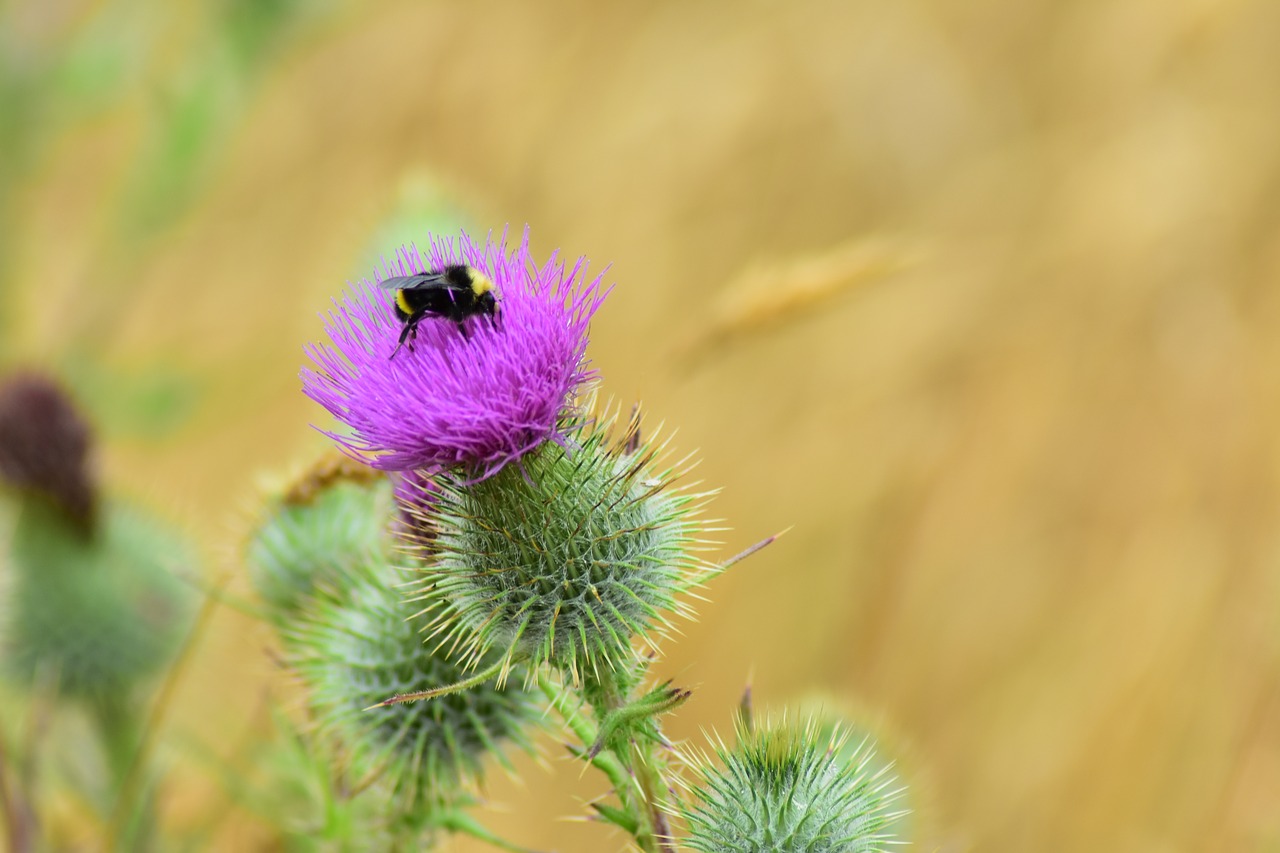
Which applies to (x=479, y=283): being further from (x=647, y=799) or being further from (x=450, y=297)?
(x=647, y=799)

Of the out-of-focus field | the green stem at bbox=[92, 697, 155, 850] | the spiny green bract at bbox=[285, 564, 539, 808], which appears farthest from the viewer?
the out-of-focus field

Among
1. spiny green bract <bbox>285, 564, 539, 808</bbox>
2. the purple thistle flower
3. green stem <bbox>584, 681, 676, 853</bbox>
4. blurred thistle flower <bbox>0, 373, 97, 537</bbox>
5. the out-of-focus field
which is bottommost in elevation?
green stem <bbox>584, 681, 676, 853</bbox>

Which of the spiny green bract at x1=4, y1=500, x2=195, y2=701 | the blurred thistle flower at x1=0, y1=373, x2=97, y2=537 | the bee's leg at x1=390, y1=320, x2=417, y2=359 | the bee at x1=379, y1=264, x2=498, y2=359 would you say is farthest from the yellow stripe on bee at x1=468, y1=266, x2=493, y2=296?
the blurred thistle flower at x1=0, y1=373, x2=97, y2=537

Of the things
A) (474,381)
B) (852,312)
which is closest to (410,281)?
(474,381)

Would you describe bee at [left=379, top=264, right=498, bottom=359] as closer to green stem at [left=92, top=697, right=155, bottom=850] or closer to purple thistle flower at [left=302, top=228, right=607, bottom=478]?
purple thistle flower at [left=302, top=228, right=607, bottom=478]

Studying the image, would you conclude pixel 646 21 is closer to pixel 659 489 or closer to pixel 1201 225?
pixel 1201 225

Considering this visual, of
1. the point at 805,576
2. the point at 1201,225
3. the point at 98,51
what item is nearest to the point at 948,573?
the point at 805,576
